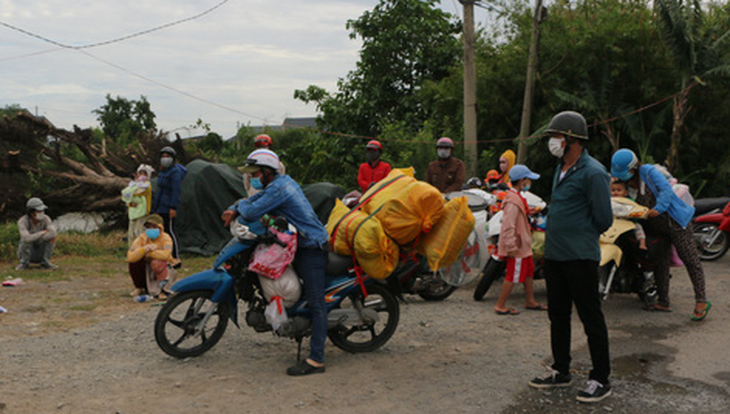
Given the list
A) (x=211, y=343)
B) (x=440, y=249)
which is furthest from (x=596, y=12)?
(x=211, y=343)

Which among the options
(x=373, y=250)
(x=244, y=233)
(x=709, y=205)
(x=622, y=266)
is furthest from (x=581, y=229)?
(x=709, y=205)

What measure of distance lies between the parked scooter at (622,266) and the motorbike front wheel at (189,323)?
3.87 metres

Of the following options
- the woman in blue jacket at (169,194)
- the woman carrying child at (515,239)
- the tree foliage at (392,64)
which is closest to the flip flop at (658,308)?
the woman carrying child at (515,239)

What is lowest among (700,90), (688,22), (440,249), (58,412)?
(58,412)

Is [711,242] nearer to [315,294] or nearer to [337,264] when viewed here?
[337,264]

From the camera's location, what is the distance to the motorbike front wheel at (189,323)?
5559mm

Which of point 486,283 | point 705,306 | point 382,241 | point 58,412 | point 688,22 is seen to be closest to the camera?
point 58,412

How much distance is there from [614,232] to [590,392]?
9.85ft

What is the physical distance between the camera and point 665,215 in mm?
7312

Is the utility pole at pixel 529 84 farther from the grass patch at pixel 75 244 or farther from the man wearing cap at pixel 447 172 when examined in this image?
the grass patch at pixel 75 244

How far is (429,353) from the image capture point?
6008 mm

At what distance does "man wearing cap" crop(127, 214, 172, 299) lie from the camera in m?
8.23

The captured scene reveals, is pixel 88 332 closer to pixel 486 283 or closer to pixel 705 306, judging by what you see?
pixel 486 283

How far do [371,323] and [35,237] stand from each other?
7423 mm
